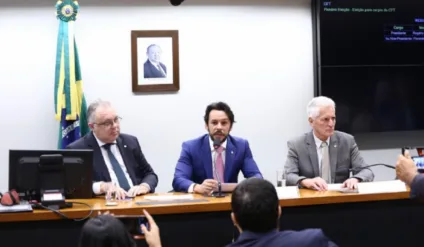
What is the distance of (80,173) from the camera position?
293 centimetres

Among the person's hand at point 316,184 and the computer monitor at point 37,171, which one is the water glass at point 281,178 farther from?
the computer monitor at point 37,171

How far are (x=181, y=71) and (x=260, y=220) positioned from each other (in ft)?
9.76

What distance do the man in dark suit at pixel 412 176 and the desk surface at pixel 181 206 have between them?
1.73ft

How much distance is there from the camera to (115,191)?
3.06 meters

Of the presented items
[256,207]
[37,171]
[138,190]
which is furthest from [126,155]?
[256,207]

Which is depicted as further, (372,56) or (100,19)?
(372,56)

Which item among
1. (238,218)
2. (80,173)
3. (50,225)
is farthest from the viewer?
(80,173)

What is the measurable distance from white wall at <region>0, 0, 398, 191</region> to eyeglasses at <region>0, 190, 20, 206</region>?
1678mm

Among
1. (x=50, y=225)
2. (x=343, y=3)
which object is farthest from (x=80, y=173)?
(x=343, y=3)

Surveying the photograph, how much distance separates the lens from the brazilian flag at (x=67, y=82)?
416cm

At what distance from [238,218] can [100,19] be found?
3069mm

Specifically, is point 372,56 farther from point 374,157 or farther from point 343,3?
point 374,157

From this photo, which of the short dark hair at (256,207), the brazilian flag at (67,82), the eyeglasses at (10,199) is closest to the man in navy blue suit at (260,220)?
the short dark hair at (256,207)

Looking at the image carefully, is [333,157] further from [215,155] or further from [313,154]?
[215,155]
